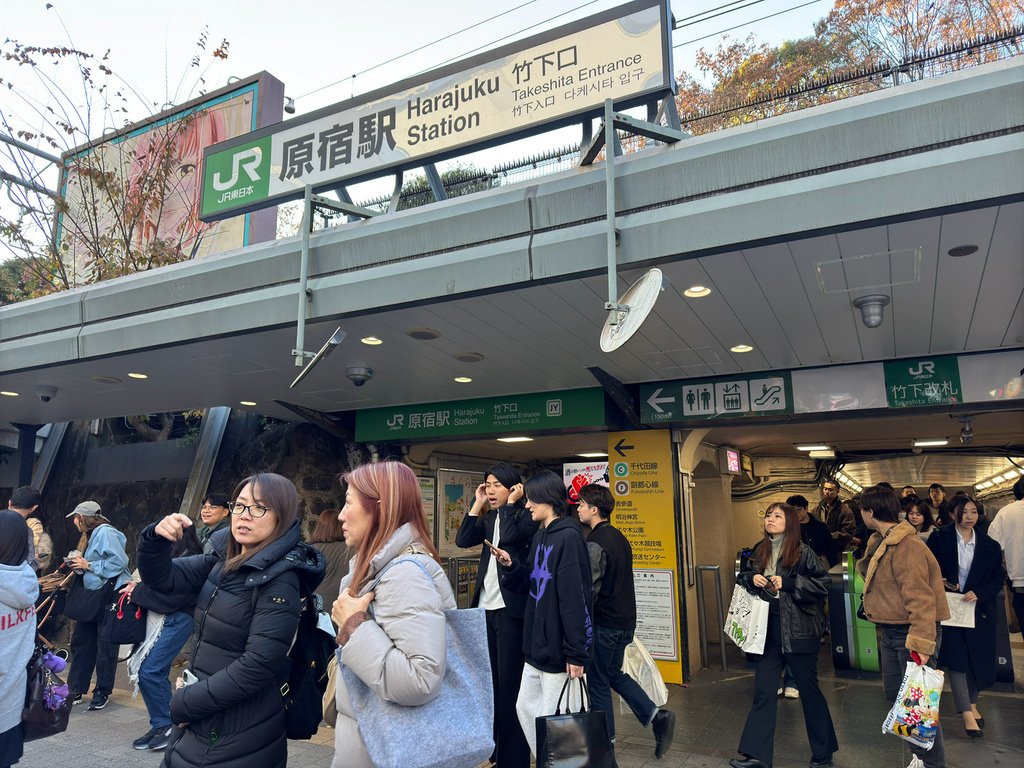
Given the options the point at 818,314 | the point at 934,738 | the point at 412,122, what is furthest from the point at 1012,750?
the point at 412,122

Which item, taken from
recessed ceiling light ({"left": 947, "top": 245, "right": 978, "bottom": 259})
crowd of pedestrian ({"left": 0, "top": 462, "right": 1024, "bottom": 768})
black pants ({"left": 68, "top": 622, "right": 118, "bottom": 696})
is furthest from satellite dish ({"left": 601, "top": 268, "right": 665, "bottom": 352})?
black pants ({"left": 68, "top": 622, "right": 118, "bottom": 696})

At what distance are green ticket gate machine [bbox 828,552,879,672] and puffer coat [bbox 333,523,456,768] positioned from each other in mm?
6370

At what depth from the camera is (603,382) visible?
6.95 metres

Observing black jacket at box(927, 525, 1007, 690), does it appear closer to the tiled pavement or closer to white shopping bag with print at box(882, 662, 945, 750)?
the tiled pavement

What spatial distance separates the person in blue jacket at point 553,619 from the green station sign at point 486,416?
3656 millimetres

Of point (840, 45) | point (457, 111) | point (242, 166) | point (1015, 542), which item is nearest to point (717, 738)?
point (1015, 542)

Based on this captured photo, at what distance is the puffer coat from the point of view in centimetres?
188

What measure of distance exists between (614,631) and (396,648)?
301 centimetres

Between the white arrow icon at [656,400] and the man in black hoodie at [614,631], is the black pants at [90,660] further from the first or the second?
the white arrow icon at [656,400]

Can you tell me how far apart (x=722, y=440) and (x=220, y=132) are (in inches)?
346

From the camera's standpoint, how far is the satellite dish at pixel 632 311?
3.65 meters

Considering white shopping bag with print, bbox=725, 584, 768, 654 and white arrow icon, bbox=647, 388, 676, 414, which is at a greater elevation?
white arrow icon, bbox=647, 388, 676, 414

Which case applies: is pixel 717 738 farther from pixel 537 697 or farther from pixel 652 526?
pixel 652 526

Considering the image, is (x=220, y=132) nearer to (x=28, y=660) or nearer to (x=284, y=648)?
(x=28, y=660)
